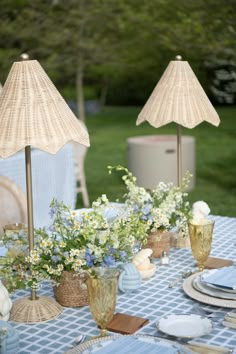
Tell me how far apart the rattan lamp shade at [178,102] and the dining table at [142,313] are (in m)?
0.49

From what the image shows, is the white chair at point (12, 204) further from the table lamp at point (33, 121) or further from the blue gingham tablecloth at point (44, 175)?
the blue gingham tablecloth at point (44, 175)

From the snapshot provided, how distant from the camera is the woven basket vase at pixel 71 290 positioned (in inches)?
67.2

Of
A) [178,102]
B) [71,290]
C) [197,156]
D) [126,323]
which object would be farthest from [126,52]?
[126,323]

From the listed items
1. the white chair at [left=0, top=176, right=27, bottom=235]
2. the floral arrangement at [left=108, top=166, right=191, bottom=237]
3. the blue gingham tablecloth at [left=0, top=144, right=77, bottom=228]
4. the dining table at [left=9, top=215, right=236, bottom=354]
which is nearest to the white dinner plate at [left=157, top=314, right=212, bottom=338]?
the dining table at [left=9, top=215, right=236, bottom=354]

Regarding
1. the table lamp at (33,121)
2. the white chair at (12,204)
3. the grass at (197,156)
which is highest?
the table lamp at (33,121)

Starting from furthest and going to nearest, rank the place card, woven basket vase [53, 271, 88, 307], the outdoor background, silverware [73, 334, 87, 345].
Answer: the outdoor background → the place card → woven basket vase [53, 271, 88, 307] → silverware [73, 334, 87, 345]

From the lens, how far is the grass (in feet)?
24.5

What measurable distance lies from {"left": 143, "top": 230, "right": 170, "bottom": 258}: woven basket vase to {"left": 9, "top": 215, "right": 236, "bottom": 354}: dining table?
3 cm

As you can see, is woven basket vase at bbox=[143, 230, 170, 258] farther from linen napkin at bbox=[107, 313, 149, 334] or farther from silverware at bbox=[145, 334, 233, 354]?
silverware at bbox=[145, 334, 233, 354]

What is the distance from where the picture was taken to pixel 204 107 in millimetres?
2279

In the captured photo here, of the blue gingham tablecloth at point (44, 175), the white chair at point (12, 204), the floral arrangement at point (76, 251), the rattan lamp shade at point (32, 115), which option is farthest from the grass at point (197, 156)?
the rattan lamp shade at point (32, 115)

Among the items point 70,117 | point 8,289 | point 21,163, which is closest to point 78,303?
point 8,289

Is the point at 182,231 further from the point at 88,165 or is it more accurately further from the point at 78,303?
the point at 88,165

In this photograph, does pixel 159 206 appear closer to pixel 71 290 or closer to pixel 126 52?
pixel 71 290
